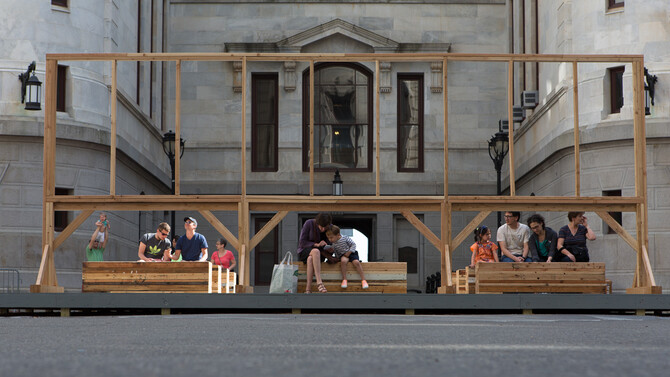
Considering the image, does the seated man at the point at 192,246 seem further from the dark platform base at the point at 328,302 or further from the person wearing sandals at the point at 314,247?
the person wearing sandals at the point at 314,247

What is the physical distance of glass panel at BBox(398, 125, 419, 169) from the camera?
33.9 meters

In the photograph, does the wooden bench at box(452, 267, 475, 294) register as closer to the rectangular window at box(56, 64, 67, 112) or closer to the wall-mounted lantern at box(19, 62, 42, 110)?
the wall-mounted lantern at box(19, 62, 42, 110)

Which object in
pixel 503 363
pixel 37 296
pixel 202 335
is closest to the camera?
pixel 503 363

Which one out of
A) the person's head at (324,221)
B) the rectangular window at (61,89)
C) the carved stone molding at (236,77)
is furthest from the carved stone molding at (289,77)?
the person's head at (324,221)

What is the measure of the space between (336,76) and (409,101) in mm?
2283

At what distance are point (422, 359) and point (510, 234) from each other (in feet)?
42.7

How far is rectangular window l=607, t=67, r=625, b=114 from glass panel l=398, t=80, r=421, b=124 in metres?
9.66

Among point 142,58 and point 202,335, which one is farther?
point 142,58

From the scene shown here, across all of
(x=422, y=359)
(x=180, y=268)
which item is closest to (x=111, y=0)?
(x=180, y=268)

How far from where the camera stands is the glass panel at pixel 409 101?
34062 mm

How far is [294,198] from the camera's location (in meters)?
19.7

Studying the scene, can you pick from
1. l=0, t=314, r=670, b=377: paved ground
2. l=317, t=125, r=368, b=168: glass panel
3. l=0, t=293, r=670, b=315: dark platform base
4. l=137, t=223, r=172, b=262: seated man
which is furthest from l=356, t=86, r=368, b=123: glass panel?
l=0, t=314, r=670, b=377: paved ground

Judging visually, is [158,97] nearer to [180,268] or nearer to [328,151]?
[328,151]

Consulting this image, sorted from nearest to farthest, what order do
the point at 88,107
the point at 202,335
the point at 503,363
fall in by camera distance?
the point at 503,363, the point at 202,335, the point at 88,107
